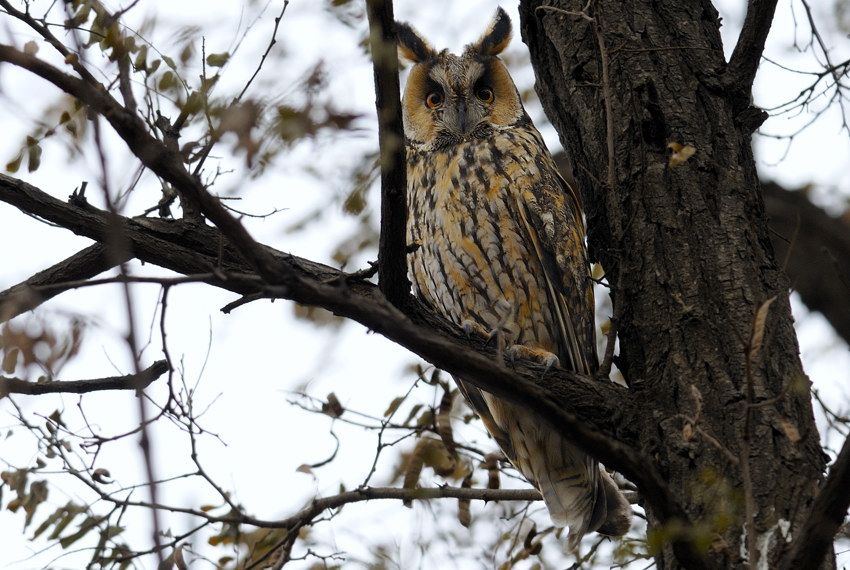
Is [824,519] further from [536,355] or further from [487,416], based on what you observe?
[487,416]

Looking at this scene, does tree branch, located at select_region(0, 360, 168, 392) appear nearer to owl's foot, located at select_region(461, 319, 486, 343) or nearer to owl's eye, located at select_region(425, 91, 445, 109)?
owl's foot, located at select_region(461, 319, 486, 343)

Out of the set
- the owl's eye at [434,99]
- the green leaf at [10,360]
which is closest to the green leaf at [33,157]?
the green leaf at [10,360]

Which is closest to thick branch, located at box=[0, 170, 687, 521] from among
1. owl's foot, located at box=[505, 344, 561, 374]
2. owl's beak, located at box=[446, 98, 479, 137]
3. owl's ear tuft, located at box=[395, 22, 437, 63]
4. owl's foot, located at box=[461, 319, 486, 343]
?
owl's foot, located at box=[461, 319, 486, 343]

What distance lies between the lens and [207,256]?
84.7 inches

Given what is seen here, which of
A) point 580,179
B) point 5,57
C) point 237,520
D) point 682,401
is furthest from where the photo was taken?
point 580,179

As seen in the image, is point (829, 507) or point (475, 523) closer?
point (829, 507)

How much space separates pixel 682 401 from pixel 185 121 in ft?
4.76

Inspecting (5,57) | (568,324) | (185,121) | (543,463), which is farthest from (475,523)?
(5,57)

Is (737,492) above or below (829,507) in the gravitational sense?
above

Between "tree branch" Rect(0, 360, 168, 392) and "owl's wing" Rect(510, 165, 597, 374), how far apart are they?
1446 millimetres

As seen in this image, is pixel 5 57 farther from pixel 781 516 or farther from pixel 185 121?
pixel 781 516

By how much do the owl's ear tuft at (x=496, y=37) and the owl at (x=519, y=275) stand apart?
2.10ft

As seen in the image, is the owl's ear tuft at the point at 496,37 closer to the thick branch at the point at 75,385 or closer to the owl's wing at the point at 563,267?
the owl's wing at the point at 563,267

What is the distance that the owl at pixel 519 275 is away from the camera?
3059mm
